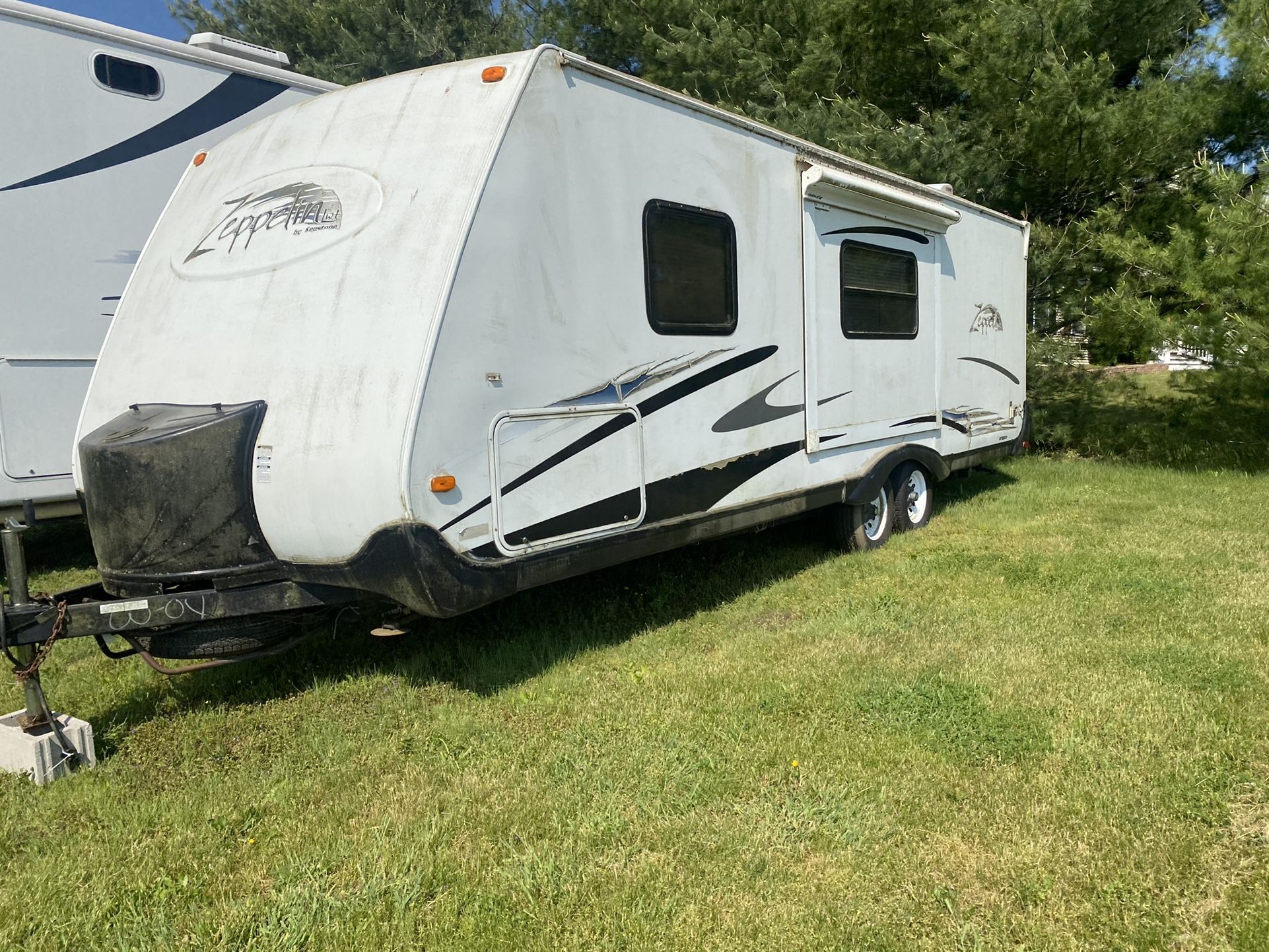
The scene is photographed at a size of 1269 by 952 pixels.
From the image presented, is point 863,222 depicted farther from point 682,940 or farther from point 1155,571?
point 682,940

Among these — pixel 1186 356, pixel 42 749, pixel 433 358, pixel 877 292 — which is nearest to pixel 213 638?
pixel 42 749

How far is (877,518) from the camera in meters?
7.12

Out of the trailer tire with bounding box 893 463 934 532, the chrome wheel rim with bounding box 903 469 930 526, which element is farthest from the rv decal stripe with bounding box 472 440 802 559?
the chrome wheel rim with bounding box 903 469 930 526

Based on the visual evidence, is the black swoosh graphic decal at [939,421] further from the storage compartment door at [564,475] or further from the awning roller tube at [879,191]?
the storage compartment door at [564,475]

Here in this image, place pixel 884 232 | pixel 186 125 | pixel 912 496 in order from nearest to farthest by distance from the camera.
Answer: pixel 884 232 < pixel 186 125 < pixel 912 496

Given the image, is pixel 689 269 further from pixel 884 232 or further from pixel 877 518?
pixel 877 518

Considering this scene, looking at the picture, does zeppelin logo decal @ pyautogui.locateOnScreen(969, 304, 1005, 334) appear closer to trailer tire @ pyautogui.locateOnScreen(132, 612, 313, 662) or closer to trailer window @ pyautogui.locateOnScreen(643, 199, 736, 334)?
trailer window @ pyautogui.locateOnScreen(643, 199, 736, 334)

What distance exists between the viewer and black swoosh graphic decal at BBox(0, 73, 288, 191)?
6336mm

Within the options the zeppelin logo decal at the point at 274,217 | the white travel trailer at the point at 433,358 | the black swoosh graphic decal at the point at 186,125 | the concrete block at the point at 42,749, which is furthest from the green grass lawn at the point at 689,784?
the black swoosh graphic decal at the point at 186,125

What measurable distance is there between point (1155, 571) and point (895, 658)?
2.55 m

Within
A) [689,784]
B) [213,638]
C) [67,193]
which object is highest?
[67,193]

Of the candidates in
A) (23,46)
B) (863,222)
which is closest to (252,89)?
(23,46)

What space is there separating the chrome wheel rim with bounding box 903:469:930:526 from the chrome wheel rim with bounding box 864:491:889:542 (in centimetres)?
40

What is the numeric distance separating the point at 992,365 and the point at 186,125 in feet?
22.2
